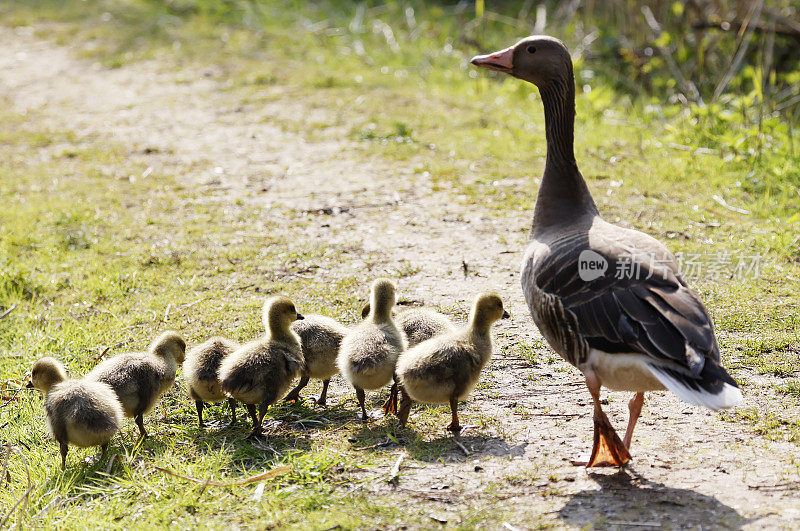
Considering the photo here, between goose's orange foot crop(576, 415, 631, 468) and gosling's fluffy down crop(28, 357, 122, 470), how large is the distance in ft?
8.20

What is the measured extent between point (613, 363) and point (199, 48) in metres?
11.6

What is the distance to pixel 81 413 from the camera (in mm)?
4566

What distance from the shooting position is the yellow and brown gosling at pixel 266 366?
484 cm

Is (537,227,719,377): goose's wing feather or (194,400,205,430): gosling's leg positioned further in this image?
(194,400,205,430): gosling's leg

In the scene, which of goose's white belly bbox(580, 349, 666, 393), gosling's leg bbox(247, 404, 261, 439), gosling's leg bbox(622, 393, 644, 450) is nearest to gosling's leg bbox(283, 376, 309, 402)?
gosling's leg bbox(247, 404, 261, 439)

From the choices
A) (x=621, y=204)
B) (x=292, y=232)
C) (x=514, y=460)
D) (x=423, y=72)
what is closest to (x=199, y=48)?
(x=423, y=72)

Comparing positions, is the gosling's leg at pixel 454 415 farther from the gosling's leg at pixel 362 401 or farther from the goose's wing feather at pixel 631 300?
the goose's wing feather at pixel 631 300

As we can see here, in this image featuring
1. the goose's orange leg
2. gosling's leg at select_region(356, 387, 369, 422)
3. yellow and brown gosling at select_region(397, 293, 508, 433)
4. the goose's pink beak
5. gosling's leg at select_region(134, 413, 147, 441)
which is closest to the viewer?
the goose's orange leg

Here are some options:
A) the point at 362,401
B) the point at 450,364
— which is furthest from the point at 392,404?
the point at 450,364

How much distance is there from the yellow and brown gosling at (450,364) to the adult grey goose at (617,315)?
14.0 inches

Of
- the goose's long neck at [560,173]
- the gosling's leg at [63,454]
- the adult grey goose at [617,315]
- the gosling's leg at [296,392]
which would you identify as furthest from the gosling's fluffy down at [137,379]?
the goose's long neck at [560,173]

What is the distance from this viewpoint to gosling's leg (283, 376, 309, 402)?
537cm

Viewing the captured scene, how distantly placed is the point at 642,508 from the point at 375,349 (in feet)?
5.57

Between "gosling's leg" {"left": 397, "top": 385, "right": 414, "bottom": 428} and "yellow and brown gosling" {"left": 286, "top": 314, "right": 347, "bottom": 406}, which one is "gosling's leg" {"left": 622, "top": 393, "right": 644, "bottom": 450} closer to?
"gosling's leg" {"left": 397, "top": 385, "right": 414, "bottom": 428}
